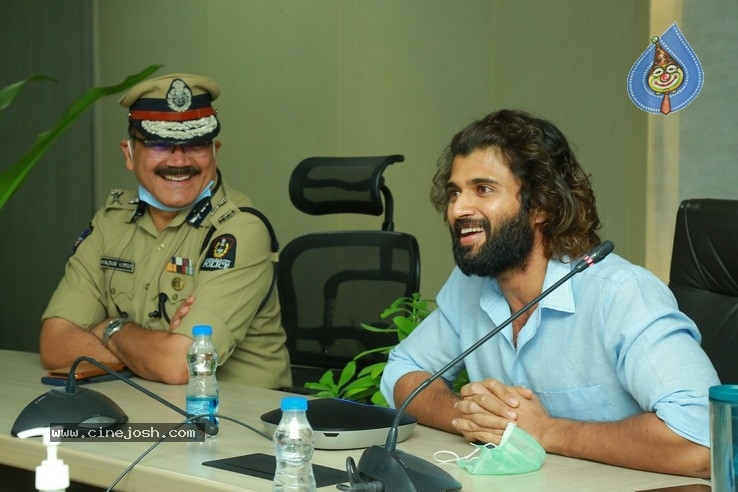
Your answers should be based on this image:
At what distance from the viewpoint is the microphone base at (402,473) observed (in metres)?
1.33

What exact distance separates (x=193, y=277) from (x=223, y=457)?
3.62ft

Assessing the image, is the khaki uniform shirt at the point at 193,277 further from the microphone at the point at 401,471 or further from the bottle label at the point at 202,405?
the microphone at the point at 401,471

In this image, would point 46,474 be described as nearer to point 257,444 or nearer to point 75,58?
point 257,444

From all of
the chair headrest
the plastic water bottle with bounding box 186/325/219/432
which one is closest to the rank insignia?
the plastic water bottle with bounding box 186/325/219/432

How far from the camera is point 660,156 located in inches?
132

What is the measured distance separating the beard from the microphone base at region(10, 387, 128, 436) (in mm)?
688

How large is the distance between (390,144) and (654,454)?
9.20 feet

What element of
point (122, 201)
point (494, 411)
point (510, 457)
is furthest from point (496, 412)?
point (122, 201)

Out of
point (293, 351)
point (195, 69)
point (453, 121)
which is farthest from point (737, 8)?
point (195, 69)

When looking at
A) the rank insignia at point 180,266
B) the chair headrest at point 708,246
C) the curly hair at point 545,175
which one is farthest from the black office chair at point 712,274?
the rank insignia at point 180,266

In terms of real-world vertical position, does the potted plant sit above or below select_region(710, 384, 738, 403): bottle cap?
below

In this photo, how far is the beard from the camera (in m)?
1.88

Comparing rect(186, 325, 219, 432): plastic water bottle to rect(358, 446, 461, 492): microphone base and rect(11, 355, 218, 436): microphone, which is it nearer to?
rect(11, 355, 218, 436): microphone

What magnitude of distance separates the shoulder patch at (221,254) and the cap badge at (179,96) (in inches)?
14.8
